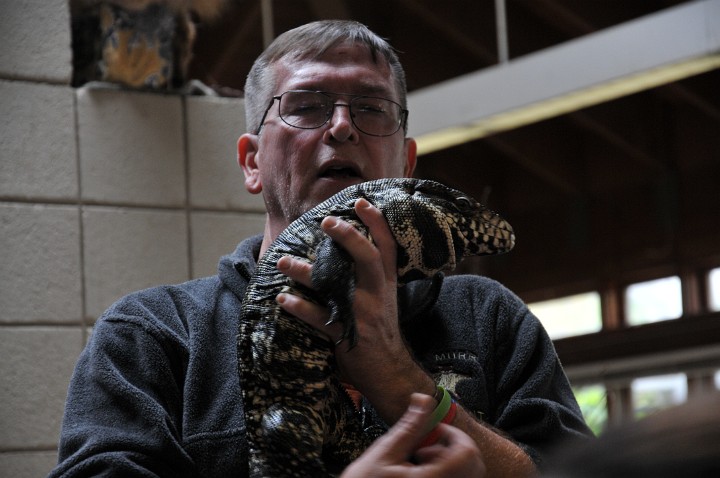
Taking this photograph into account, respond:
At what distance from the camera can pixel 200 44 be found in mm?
5793

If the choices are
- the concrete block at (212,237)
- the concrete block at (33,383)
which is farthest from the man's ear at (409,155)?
the concrete block at (33,383)

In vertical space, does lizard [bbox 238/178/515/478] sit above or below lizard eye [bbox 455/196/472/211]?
below

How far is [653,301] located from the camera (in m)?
8.30

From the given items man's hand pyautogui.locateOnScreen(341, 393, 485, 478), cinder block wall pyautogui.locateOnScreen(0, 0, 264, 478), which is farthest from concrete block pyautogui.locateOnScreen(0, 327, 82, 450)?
man's hand pyautogui.locateOnScreen(341, 393, 485, 478)

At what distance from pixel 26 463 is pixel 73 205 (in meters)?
0.76

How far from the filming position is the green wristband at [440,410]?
4.91 feet

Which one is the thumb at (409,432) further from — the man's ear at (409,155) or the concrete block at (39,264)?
the concrete block at (39,264)

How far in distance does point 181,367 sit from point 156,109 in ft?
5.98

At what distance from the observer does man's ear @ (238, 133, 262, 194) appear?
2.25 metres

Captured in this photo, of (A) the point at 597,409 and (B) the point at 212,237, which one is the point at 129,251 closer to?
(B) the point at 212,237

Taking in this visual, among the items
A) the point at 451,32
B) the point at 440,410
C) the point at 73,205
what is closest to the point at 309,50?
the point at 440,410

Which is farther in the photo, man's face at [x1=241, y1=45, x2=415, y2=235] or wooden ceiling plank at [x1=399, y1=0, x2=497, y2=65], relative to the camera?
wooden ceiling plank at [x1=399, y1=0, x2=497, y2=65]

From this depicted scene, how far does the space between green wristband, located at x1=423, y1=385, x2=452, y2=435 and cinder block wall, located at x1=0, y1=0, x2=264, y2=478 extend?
1815 millimetres

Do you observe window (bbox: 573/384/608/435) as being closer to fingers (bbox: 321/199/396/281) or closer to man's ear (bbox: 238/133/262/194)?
fingers (bbox: 321/199/396/281)
